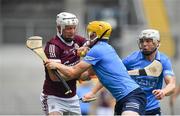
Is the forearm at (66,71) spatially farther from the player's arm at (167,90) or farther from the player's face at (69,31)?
the player's arm at (167,90)

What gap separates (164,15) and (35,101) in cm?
427

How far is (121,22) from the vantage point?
21375mm

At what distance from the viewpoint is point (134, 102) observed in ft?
30.5

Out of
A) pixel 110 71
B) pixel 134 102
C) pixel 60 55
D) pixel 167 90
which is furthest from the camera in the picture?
pixel 60 55

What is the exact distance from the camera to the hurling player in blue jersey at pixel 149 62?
33.8 ft

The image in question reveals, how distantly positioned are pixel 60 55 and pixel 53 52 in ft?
0.43

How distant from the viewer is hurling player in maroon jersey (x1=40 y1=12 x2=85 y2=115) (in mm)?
10086

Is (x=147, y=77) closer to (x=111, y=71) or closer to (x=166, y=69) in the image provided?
(x=166, y=69)

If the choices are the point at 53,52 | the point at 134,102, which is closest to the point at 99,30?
the point at 53,52

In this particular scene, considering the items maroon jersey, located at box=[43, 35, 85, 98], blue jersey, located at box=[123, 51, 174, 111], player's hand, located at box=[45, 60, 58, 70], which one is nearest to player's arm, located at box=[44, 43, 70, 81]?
maroon jersey, located at box=[43, 35, 85, 98]

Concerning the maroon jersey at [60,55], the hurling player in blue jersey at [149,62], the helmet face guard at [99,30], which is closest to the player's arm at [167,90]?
the hurling player in blue jersey at [149,62]

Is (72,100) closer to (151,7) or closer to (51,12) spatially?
(151,7)

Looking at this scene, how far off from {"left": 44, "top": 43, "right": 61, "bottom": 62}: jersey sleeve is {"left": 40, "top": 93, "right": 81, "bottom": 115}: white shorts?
61 cm

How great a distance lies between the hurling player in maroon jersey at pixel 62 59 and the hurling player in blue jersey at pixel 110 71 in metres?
0.57
